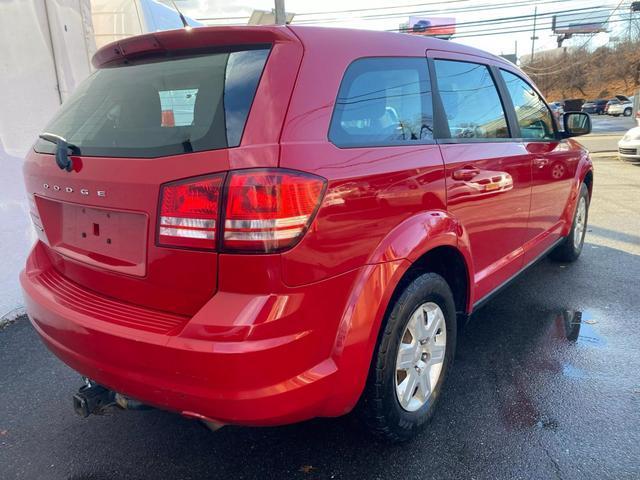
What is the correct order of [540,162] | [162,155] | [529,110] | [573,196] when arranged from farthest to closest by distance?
[573,196] → [529,110] → [540,162] → [162,155]

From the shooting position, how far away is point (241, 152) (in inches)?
62.0

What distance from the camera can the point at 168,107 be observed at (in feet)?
6.19

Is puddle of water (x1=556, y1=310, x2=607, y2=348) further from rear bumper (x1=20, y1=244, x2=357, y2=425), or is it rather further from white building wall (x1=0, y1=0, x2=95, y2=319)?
white building wall (x1=0, y1=0, x2=95, y2=319)

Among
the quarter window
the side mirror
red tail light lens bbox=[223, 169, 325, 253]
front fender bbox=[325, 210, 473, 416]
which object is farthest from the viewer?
the side mirror

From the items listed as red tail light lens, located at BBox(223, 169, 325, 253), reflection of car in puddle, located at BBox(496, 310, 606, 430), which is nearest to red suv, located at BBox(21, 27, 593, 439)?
red tail light lens, located at BBox(223, 169, 325, 253)

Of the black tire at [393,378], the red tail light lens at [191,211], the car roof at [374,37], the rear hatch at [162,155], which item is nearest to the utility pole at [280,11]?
the car roof at [374,37]

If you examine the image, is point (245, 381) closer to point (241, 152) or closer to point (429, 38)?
point (241, 152)

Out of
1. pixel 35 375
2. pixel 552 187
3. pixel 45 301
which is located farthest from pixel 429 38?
pixel 35 375

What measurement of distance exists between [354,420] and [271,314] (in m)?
0.90

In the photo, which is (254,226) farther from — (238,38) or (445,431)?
(445,431)

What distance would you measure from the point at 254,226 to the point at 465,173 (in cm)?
136

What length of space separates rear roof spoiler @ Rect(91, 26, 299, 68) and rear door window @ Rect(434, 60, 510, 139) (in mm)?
1098

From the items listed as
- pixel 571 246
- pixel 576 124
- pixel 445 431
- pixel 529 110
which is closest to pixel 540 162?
pixel 529 110

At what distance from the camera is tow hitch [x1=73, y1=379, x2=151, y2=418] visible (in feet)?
6.50
